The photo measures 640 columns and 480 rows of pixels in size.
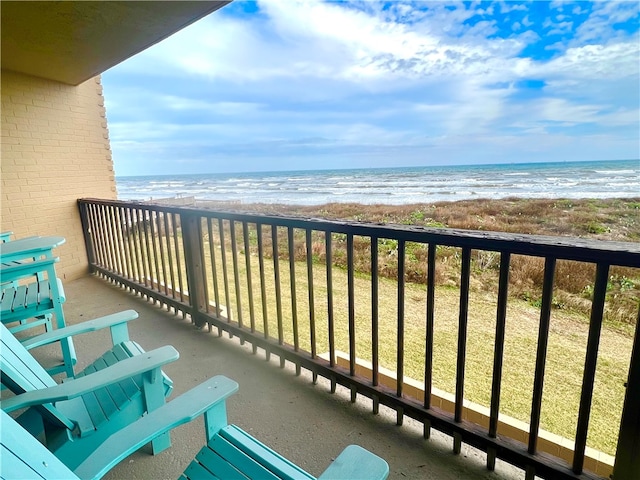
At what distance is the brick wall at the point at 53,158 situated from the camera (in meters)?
3.87

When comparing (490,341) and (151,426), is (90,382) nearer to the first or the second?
(151,426)

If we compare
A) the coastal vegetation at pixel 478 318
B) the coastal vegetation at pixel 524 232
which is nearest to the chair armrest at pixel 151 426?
the coastal vegetation at pixel 478 318

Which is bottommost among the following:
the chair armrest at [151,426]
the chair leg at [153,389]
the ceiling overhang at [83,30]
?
the chair leg at [153,389]

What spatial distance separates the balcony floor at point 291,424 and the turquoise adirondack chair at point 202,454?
2.07 feet

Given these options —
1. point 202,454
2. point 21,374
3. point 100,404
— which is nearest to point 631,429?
point 202,454

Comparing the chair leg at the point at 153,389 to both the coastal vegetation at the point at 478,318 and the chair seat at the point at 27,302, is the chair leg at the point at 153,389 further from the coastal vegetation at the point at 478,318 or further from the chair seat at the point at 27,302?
the chair seat at the point at 27,302

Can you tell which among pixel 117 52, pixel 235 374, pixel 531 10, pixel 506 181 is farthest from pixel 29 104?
pixel 506 181

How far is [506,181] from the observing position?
20.9 metres

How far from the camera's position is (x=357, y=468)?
0.73 meters

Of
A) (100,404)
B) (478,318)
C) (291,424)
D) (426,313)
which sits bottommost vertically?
(478,318)

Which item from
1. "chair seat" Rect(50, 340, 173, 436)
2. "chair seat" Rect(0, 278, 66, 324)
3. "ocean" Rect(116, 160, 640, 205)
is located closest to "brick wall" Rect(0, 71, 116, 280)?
"chair seat" Rect(0, 278, 66, 324)

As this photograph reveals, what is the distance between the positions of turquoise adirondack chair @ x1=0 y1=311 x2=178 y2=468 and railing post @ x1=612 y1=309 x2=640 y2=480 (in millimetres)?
1540

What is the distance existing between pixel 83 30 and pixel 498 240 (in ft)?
11.9

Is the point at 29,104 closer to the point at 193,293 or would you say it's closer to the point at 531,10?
the point at 193,293
